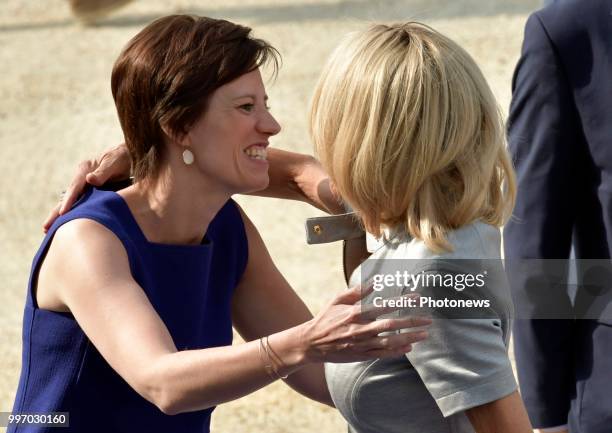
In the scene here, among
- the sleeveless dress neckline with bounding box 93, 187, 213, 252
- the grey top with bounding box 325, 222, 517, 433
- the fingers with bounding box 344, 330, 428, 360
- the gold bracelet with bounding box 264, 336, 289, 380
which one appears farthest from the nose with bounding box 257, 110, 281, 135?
the fingers with bounding box 344, 330, 428, 360

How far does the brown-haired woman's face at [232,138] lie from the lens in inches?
91.7

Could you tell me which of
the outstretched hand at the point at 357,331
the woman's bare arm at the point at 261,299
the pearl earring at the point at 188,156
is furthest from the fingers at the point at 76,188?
the outstretched hand at the point at 357,331

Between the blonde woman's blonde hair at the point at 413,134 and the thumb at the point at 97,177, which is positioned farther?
the thumb at the point at 97,177

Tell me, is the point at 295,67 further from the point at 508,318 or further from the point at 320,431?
the point at 508,318

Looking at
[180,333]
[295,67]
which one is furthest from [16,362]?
[295,67]

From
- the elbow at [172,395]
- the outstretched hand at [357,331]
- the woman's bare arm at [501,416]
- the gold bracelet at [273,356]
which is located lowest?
the woman's bare arm at [501,416]

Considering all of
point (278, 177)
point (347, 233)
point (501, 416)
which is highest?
point (278, 177)

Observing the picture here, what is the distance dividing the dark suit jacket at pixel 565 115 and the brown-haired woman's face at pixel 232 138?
0.52 meters

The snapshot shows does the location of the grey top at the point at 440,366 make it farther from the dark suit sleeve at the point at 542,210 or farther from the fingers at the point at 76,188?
the fingers at the point at 76,188

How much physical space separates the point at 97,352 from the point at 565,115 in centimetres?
101

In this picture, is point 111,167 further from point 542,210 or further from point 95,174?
point 542,210

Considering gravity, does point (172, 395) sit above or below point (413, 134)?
below

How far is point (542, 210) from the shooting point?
228 centimetres

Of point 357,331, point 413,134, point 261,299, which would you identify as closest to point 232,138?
point 261,299
